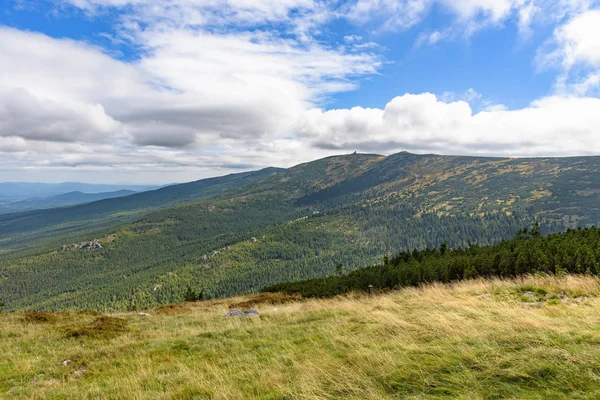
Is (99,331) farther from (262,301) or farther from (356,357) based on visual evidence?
(262,301)

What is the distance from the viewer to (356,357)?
780cm

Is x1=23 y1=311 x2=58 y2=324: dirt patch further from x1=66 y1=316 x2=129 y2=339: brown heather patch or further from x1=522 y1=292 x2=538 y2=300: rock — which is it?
x1=522 y1=292 x2=538 y2=300: rock

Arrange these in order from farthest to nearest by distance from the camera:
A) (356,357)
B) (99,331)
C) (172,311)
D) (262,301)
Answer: (262,301) < (172,311) < (99,331) < (356,357)

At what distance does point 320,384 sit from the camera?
21.0 ft

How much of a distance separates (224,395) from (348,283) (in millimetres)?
43111

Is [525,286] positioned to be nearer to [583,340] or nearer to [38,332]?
[583,340]

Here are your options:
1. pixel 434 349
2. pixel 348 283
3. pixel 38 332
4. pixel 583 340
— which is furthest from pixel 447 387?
pixel 348 283

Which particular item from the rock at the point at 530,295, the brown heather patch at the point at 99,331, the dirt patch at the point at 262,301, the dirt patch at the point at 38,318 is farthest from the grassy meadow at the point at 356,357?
the dirt patch at the point at 262,301

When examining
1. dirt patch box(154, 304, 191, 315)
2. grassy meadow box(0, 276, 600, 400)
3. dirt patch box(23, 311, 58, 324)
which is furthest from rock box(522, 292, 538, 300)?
dirt patch box(23, 311, 58, 324)

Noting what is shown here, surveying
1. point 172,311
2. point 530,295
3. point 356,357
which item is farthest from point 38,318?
point 530,295

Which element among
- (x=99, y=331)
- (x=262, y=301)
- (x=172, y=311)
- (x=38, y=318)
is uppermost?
(x=99, y=331)

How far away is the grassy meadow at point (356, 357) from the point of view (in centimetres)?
566

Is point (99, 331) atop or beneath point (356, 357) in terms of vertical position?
beneath

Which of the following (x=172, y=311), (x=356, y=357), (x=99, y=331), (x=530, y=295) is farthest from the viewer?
(x=172, y=311)
